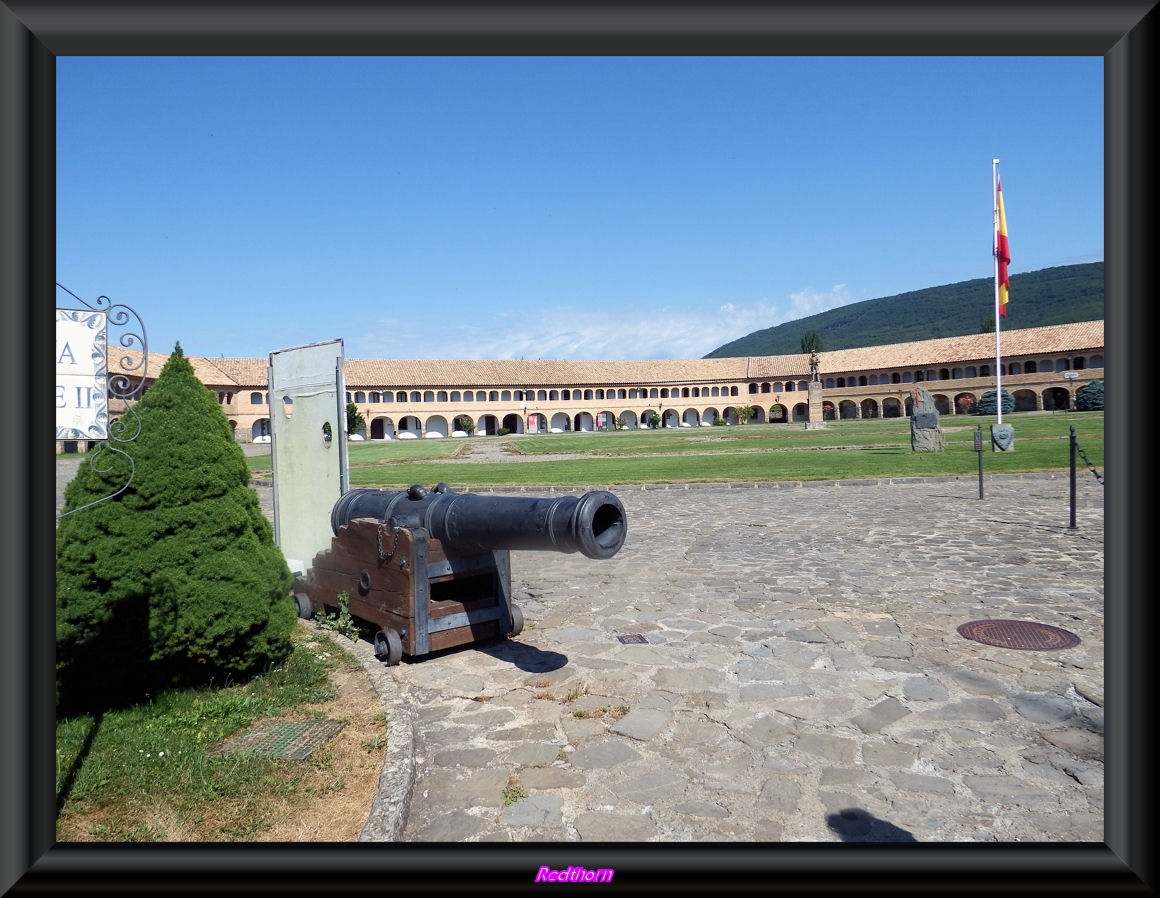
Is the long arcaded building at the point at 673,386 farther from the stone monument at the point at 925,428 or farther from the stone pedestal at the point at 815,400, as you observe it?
the stone monument at the point at 925,428

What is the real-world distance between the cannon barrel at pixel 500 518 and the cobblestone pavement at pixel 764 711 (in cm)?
87

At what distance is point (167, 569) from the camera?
401cm

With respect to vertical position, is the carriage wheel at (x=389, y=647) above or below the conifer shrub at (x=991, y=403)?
below

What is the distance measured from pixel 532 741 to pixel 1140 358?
293 cm

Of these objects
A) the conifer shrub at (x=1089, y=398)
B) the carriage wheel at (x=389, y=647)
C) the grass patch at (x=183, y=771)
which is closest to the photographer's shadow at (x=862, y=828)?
the grass patch at (x=183, y=771)

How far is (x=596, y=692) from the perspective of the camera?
417 centimetres

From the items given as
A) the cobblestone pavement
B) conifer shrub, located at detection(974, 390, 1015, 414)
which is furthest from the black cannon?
conifer shrub, located at detection(974, 390, 1015, 414)

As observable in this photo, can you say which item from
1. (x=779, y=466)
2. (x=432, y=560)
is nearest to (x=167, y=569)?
(x=432, y=560)

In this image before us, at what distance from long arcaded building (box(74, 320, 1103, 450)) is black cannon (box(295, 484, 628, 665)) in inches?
2004

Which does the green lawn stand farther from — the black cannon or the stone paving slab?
the black cannon

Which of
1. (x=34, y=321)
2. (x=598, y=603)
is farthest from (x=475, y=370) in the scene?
(x=34, y=321)

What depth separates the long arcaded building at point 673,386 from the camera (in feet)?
187

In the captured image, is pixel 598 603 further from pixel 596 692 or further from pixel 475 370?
pixel 475 370
